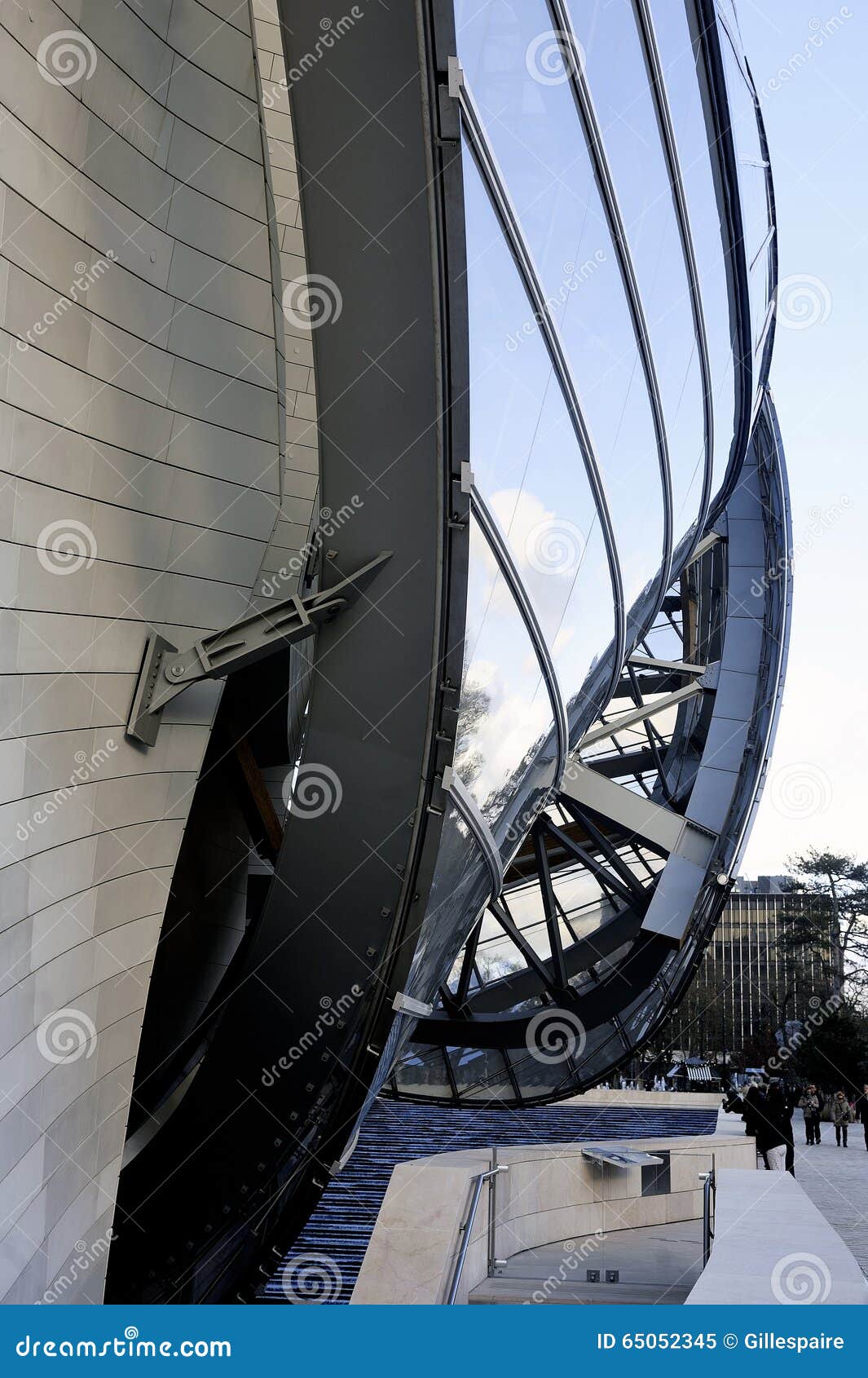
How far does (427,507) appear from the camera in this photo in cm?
686

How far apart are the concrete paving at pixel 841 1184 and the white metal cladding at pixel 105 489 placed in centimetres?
751

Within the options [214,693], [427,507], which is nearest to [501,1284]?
[214,693]

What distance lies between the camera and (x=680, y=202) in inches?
409

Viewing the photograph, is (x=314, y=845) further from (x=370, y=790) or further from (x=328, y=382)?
(x=328, y=382)

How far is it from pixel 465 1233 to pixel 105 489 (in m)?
6.14

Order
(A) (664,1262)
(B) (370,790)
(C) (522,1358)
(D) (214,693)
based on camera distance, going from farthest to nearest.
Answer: (A) (664,1262) → (D) (214,693) → (B) (370,790) → (C) (522,1358)

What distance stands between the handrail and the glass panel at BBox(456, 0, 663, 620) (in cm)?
547

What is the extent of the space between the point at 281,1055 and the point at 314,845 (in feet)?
4.58

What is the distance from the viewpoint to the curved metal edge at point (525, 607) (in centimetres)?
702

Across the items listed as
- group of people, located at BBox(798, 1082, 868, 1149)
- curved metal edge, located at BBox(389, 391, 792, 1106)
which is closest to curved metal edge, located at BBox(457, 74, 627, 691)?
curved metal edge, located at BBox(389, 391, 792, 1106)

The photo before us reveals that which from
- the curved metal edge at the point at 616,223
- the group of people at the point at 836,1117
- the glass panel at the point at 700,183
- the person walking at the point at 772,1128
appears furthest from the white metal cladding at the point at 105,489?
the group of people at the point at 836,1117

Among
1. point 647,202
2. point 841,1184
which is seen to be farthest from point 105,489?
point 841,1184

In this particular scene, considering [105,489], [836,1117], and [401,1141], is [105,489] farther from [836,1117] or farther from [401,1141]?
[836,1117]

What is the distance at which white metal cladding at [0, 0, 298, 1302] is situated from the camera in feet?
19.2
